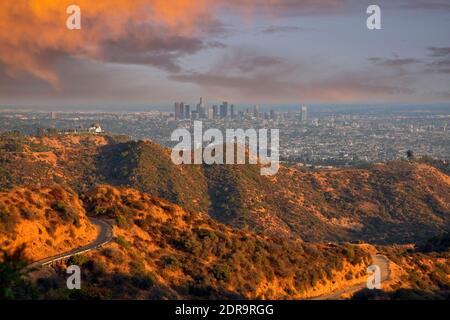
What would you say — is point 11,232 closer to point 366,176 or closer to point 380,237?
point 380,237

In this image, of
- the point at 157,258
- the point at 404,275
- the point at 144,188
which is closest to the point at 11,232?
the point at 157,258

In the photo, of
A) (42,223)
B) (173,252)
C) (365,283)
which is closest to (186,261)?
(173,252)

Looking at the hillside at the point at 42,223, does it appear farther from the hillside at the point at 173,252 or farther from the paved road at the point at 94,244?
the paved road at the point at 94,244

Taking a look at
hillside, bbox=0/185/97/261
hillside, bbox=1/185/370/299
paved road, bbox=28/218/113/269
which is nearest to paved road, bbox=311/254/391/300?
hillside, bbox=1/185/370/299

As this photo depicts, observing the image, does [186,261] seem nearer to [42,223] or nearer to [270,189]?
[42,223]

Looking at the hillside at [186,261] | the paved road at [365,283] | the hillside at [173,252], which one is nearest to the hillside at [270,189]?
the hillside at [173,252]

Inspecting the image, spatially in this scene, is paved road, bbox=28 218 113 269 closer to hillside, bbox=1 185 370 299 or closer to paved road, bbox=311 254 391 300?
hillside, bbox=1 185 370 299
